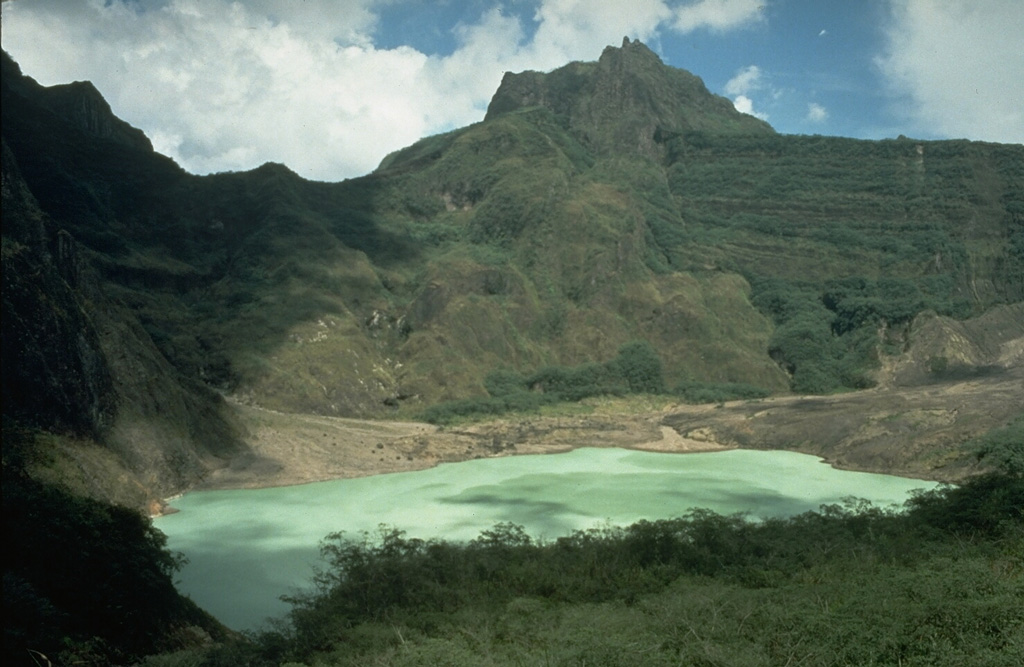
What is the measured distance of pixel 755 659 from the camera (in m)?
11.3

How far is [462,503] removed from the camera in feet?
126

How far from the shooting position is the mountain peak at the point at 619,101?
5025 inches

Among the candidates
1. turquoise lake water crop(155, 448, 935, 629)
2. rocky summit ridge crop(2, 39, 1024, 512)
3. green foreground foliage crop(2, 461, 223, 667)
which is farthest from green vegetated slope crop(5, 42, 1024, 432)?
green foreground foliage crop(2, 461, 223, 667)

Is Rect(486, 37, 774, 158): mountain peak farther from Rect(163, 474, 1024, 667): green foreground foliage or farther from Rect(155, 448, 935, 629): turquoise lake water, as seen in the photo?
Rect(163, 474, 1024, 667): green foreground foliage

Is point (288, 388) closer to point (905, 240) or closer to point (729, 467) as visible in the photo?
point (729, 467)

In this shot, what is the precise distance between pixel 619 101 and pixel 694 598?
123031 millimetres

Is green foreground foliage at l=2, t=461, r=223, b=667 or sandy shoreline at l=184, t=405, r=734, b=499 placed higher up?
sandy shoreline at l=184, t=405, r=734, b=499

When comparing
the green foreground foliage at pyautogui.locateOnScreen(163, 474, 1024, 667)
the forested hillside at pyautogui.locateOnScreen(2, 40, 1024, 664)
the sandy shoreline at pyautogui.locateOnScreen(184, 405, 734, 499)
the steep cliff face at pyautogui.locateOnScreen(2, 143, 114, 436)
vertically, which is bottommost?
the green foreground foliage at pyautogui.locateOnScreen(163, 474, 1024, 667)

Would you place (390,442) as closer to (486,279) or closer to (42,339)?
(42,339)

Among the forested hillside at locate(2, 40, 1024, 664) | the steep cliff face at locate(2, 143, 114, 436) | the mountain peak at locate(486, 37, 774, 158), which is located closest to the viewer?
the steep cliff face at locate(2, 143, 114, 436)

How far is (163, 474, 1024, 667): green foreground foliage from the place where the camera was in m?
11.9

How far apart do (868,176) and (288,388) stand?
260 ft

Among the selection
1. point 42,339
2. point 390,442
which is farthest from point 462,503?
point 42,339

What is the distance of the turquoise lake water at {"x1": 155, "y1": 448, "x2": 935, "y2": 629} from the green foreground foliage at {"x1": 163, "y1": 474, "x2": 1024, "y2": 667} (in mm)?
7023
